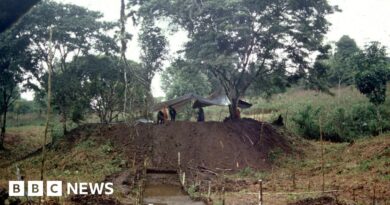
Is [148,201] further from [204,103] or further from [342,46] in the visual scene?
[342,46]

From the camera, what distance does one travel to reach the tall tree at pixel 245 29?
18359 millimetres

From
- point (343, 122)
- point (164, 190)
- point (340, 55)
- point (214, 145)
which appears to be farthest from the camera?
point (340, 55)

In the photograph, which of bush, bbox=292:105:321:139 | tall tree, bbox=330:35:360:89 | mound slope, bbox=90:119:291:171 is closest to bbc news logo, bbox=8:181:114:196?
mound slope, bbox=90:119:291:171

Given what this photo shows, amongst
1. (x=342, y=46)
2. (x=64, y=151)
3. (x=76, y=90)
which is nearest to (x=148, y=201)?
(x=64, y=151)

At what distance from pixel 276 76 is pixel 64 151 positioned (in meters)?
11.0

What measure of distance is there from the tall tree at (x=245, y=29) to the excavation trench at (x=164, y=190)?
600 cm

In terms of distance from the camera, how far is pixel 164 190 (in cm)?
1377

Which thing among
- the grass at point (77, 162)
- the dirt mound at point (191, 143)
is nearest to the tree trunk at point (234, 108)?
the dirt mound at point (191, 143)

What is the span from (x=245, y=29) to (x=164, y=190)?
8.69m

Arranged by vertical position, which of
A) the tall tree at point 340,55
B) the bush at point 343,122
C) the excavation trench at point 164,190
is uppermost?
the tall tree at point 340,55

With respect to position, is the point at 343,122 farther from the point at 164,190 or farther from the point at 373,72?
the point at 164,190

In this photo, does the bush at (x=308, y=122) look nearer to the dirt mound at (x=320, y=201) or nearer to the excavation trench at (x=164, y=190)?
the excavation trench at (x=164, y=190)

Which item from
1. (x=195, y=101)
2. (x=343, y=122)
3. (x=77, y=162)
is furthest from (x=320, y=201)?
(x=343, y=122)

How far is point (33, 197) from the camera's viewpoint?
30.8ft
